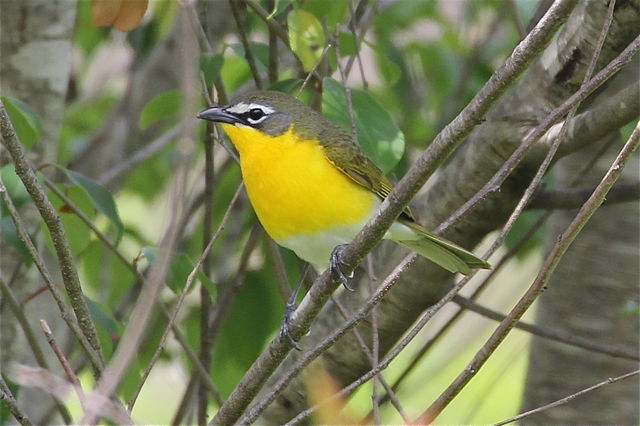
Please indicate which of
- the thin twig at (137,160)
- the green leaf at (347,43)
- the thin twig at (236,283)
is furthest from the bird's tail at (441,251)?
the thin twig at (137,160)

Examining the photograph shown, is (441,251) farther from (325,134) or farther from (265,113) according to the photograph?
(265,113)

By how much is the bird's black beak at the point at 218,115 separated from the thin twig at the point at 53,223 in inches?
39.6

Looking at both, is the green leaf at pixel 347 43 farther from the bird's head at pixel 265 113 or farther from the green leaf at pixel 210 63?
the green leaf at pixel 210 63

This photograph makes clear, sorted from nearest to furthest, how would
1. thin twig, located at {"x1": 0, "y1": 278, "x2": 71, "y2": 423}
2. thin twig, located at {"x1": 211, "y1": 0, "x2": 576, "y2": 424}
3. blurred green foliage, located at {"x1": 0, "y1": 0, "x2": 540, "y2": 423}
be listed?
thin twig, located at {"x1": 211, "y1": 0, "x2": 576, "y2": 424} < thin twig, located at {"x1": 0, "y1": 278, "x2": 71, "y2": 423} < blurred green foliage, located at {"x1": 0, "y1": 0, "x2": 540, "y2": 423}

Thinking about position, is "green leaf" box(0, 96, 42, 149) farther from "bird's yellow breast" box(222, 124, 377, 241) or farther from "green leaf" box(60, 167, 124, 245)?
"bird's yellow breast" box(222, 124, 377, 241)

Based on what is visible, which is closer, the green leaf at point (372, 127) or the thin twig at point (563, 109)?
the thin twig at point (563, 109)

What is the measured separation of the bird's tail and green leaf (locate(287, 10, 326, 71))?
0.66 meters

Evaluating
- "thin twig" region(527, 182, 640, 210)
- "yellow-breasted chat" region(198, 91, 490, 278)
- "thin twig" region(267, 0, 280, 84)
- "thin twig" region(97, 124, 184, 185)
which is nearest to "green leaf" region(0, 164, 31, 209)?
"yellow-breasted chat" region(198, 91, 490, 278)

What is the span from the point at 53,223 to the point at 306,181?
51.2 inches

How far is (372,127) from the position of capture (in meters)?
3.27

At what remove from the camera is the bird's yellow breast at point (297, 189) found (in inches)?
138

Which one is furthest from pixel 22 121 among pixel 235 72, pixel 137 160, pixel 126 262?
pixel 235 72

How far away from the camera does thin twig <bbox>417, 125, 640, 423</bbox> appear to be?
6.74 feet

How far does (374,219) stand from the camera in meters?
2.31
